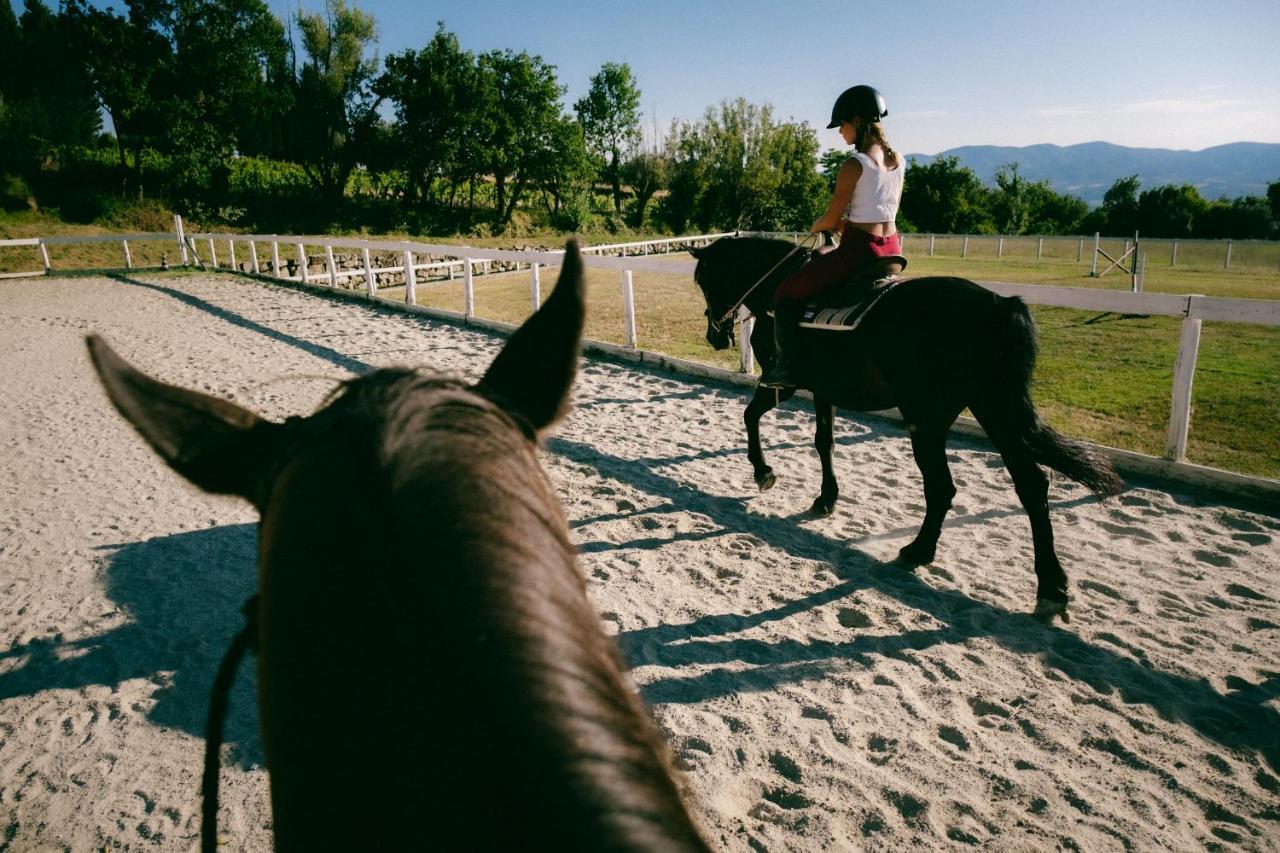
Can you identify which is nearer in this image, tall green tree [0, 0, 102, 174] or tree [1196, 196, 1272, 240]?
tall green tree [0, 0, 102, 174]

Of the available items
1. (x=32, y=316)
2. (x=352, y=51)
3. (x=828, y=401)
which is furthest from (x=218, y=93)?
(x=828, y=401)

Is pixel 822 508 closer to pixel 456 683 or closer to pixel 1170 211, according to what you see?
pixel 456 683

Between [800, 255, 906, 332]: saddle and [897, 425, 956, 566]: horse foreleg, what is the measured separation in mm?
857

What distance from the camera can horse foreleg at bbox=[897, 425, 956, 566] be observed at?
4.16m

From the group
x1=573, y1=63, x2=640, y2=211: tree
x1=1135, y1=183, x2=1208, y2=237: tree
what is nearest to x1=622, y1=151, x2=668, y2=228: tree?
x1=573, y1=63, x2=640, y2=211: tree

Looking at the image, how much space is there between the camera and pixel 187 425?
1.11 meters

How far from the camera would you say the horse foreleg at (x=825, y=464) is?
4.97 m

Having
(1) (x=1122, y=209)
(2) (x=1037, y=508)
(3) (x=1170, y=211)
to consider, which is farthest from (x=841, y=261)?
(1) (x=1122, y=209)

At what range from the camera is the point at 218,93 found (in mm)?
36562

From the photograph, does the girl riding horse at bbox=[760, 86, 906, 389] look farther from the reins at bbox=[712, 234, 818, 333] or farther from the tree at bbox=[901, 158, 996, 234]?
the tree at bbox=[901, 158, 996, 234]

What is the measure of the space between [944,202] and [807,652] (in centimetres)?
5481

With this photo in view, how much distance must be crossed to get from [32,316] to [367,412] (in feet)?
61.2

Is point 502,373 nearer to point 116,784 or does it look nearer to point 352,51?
point 116,784

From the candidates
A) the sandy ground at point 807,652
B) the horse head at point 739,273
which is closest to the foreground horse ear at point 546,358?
the sandy ground at point 807,652
